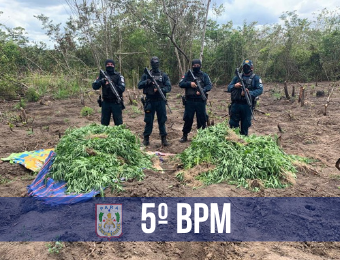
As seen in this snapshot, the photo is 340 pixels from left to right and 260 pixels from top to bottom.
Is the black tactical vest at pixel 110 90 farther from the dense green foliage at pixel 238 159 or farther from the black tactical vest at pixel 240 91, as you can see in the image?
the black tactical vest at pixel 240 91

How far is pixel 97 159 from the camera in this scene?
373 cm

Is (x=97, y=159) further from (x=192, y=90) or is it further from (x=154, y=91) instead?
(x=192, y=90)

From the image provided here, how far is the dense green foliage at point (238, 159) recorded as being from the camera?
3715mm

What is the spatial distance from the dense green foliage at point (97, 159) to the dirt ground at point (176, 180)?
290mm

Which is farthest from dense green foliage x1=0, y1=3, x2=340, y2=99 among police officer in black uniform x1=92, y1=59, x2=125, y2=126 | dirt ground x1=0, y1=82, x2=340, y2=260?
police officer in black uniform x1=92, y1=59, x2=125, y2=126

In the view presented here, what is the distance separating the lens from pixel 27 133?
668 centimetres

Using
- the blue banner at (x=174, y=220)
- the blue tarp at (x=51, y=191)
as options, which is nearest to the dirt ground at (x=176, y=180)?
the blue banner at (x=174, y=220)

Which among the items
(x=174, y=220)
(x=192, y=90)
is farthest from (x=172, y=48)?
(x=174, y=220)

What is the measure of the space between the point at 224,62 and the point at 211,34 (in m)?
1.94

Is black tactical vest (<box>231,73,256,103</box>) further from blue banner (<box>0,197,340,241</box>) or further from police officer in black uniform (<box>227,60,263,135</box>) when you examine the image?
blue banner (<box>0,197,340,241</box>)


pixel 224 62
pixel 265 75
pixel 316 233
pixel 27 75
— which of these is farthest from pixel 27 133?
pixel 265 75

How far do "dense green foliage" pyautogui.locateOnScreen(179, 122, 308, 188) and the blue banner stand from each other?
1.66ft

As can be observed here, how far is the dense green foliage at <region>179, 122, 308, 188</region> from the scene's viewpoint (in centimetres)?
371

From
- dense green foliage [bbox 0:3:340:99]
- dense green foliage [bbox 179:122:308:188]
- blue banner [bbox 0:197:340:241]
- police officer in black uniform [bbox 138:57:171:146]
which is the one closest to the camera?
blue banner [bbox 0:197:340:241]
